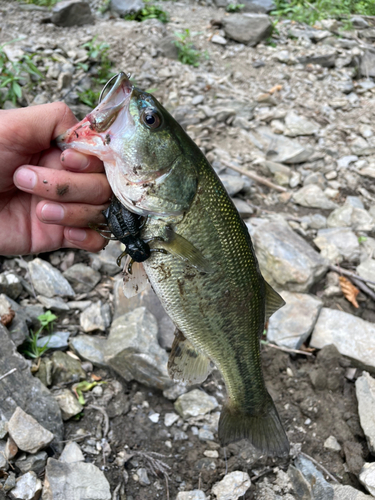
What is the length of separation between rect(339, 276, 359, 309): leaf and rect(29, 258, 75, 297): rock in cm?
298

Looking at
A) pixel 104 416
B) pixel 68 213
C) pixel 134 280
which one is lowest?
pixel 104 416

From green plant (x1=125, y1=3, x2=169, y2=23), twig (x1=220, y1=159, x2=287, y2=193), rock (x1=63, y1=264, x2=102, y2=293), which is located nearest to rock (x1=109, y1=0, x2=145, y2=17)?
green plant (x1=125, y1=3, x2=169, y2=23)

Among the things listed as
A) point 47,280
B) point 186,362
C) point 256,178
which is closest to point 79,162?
point 186,362

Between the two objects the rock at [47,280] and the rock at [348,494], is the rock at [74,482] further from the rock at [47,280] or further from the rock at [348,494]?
the rock at [47,280]

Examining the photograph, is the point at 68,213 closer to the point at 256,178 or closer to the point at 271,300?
the point at 271,300

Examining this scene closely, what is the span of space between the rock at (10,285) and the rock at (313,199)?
4.00 meters

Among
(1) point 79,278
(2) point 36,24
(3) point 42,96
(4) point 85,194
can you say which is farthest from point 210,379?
(2) point 36,24

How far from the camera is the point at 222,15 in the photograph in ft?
34.7

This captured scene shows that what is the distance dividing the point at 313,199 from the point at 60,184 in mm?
4675

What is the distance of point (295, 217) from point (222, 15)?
7.21 m

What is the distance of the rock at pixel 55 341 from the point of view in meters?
3.68

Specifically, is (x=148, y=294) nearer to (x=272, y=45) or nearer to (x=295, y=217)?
(x=295, y=217)

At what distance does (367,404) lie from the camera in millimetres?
3637

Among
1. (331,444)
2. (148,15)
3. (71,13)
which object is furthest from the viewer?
(148,15)
